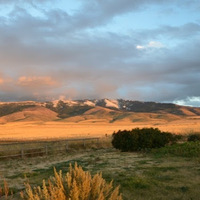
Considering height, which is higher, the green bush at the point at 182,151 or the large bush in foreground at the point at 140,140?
the large bush in foreground at the point at 140,140

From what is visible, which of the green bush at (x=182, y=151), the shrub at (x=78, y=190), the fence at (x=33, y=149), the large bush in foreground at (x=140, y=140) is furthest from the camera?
the large bush in foreground at (x=140, y=140)

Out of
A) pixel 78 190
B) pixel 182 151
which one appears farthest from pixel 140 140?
pixel 78 190

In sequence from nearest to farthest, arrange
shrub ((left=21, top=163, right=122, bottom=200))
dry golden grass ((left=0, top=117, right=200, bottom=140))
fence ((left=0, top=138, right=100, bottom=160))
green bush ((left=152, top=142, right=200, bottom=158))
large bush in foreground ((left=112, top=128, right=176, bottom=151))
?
shrub ((left=21, top=163, right=122, bottom=200))
green bush ((left=152, top=142, right=200, bottom=158))
fence ((left=0, top=138, right=100, bottom=160))
large bush in foreground ((left=112, top=128, right=176, bottom=151))
dry golden grass ((left=0, top=117, right=200, bottom=140))

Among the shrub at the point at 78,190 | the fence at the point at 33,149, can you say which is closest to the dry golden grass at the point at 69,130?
the fence at the point at 33,149

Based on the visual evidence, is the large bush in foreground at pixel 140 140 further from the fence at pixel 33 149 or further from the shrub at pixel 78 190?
the shrub at pixel 78 190

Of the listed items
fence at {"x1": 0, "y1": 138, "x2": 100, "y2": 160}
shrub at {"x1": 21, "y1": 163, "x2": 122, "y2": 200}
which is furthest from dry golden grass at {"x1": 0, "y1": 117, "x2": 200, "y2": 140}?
shrub at {"x1": 21, "y1": 163, "x2": 122, "y2": 200}

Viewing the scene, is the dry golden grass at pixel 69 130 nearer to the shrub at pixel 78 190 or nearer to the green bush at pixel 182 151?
the green bush at pixel 182 151

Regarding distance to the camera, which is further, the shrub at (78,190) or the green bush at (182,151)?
the green bush at (182,151)

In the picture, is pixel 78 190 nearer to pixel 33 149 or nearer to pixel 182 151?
pixel 182 151

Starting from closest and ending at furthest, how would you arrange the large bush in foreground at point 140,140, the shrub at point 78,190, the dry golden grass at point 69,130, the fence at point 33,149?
the shrub at point 78,190 → the fence at point 33,149 → the large bush in foreground at point 140,140 → the dry golden grass at point 69,130

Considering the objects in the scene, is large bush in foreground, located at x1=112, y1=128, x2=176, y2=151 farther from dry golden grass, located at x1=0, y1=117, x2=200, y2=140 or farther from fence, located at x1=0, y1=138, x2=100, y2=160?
dry golden grass, located at x1=0, y1=117, x2=200, y2=140

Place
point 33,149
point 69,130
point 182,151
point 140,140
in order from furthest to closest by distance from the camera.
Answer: point 69,130, point 33,149, point 140,140, point 182,151

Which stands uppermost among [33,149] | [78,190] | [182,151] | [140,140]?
[78,190]

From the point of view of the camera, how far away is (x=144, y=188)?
9445mm
